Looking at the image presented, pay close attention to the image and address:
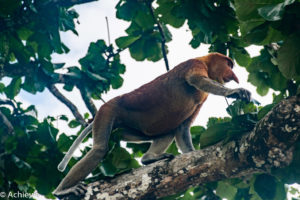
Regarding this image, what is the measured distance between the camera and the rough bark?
192 cm

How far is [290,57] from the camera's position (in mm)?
1793

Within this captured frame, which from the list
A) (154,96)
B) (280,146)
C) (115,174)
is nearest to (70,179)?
(115,174)

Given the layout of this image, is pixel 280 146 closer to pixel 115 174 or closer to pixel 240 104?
Answer: pixel 240 104

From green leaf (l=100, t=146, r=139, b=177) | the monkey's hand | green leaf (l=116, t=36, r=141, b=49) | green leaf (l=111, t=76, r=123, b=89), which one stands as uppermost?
green leaf (l=116, t=36, r=141, b=49)

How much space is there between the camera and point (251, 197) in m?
2.67

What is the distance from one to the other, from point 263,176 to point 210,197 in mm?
499

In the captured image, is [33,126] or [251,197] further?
[33,126]

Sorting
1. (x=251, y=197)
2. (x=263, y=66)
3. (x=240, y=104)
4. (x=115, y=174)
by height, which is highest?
(x=263, y=66)

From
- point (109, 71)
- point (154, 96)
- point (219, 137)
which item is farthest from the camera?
point (109, 71)

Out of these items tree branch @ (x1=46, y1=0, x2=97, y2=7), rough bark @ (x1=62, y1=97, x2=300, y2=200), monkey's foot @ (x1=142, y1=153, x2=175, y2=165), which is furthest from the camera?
tree branch @ (x1=46, y1=0, x2=97, y2=7)

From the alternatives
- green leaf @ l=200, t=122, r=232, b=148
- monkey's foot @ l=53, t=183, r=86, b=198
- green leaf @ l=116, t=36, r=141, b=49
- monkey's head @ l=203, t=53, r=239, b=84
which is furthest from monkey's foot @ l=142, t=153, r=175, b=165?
green leaf @ l=116, t=36, r=141, b=49

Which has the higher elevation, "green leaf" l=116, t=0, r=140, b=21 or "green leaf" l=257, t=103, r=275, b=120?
"green leaf" l=116, t=0, r=140, b=21

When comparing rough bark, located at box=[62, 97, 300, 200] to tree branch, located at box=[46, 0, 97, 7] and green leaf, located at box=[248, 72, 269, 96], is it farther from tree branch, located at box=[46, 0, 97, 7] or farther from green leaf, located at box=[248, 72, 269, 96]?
tree branch, located at box=[46, 0, 97, 7]

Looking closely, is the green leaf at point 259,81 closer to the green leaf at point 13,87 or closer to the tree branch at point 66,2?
the tree branch at point 66,2
